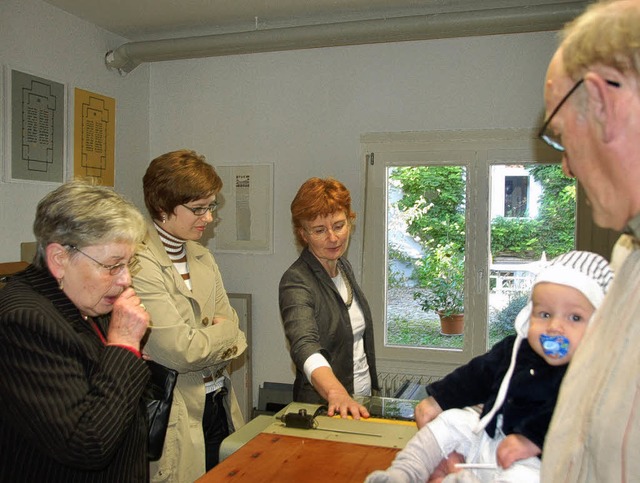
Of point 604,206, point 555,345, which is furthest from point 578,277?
point 604,206

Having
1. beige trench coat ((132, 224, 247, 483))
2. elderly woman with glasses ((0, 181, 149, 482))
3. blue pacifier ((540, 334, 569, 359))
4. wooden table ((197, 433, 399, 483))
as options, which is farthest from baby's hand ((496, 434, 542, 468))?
beige trench coat ((132, 224, 247, 483))

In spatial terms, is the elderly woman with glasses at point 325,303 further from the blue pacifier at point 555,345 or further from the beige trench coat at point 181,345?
the blue pacifier at point 555,345

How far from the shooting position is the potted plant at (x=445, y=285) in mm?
4059

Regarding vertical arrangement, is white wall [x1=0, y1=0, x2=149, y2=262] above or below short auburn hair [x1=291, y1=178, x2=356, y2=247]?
above

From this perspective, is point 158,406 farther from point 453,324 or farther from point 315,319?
point 453,324

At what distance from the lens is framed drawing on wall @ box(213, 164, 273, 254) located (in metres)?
4.39

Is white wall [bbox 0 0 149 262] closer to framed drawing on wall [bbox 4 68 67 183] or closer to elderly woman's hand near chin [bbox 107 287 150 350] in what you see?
framed drawing on wall [bbox 4 68 67 183]

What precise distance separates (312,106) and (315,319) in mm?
2330

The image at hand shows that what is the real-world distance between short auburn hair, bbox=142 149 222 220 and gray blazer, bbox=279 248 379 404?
508 mm

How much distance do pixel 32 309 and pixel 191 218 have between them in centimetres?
111

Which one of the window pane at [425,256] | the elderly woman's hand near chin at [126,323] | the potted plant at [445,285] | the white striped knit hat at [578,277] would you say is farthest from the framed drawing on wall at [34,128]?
the white striped knit hat at [578,277]

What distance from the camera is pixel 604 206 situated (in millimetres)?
805

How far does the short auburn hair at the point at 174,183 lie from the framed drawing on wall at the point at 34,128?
142 cm

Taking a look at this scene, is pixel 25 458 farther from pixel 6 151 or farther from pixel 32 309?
pixel 6 151
